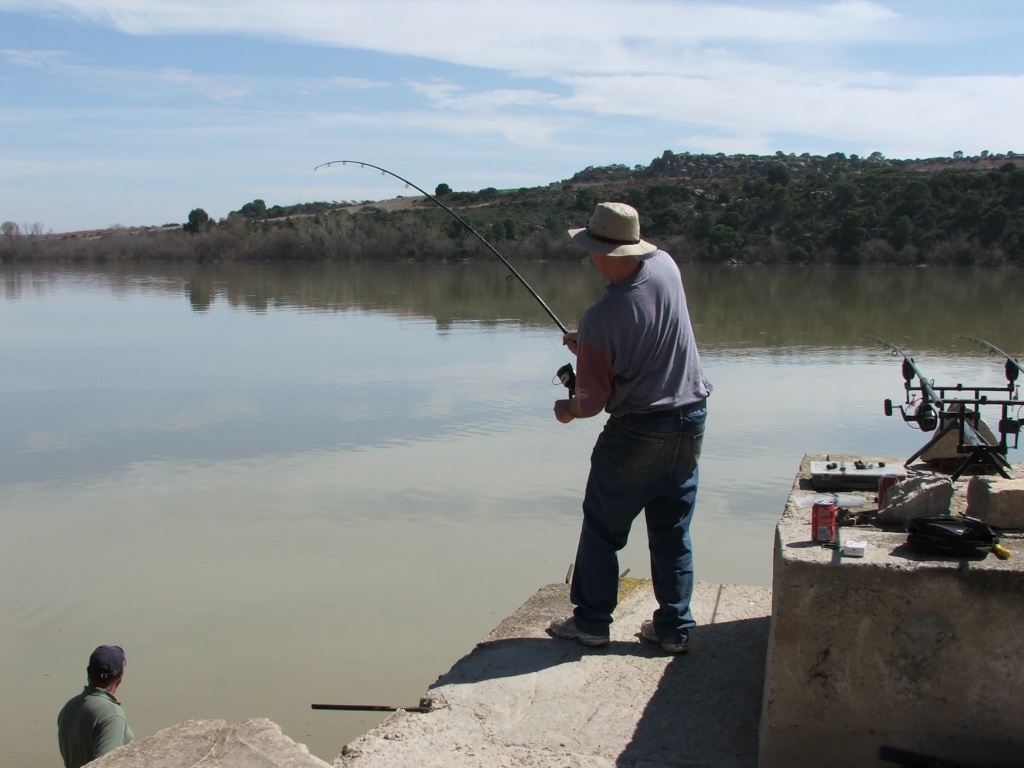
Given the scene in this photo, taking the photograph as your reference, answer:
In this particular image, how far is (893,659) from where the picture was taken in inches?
100

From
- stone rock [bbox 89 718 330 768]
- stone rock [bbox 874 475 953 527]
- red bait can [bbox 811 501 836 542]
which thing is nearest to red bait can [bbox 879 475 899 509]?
stone rock [bbox 874 475 953 527]

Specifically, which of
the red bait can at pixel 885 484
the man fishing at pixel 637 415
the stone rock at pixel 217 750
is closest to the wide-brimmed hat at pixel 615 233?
the man fishing at pixel 637 415

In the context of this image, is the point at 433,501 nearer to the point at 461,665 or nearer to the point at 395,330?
the point at 461,665

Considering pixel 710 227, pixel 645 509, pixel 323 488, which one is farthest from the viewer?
pixel 710 227

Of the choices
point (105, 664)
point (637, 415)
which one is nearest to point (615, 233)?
point (637, 415)

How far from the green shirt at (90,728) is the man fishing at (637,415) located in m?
1.48

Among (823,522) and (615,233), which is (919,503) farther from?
(615,233)

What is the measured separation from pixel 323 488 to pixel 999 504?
230 inches

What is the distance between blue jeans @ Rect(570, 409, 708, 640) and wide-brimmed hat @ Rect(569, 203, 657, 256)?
0.51 m

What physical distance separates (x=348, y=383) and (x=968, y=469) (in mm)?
10075

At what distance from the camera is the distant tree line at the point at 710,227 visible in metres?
40.6

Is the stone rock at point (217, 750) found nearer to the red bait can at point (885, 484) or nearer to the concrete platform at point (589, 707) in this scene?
the concrete platform at point (589, 707)

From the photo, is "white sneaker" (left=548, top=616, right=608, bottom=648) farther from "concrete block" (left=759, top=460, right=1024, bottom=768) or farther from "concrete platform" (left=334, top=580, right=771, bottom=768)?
"concrete block" (left=759, top=460, right=1024, bottom=768)

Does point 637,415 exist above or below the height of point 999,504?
above
